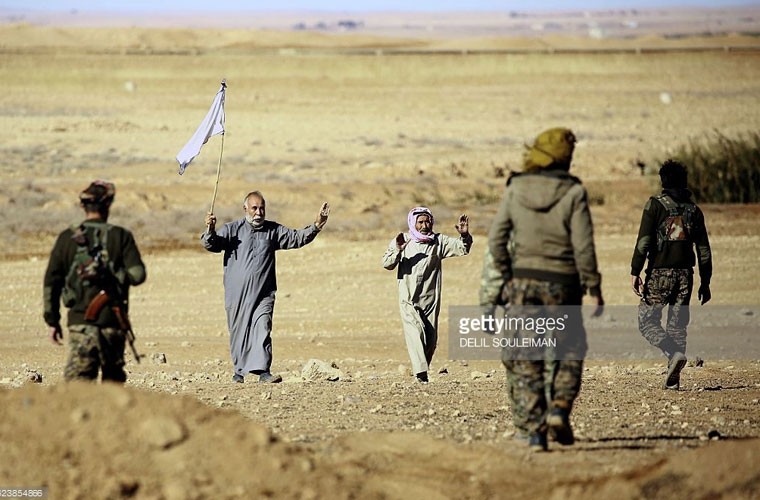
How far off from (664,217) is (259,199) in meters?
3.14

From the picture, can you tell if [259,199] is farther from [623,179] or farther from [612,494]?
[623,179]

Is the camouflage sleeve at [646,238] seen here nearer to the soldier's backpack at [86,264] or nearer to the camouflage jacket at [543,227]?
the camouflage jacket at [543,227]

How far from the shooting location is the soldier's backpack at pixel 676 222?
9789 millimetres

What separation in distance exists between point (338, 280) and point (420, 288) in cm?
746

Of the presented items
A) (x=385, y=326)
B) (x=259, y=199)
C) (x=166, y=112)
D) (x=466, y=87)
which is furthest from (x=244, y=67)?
(x=259, y=199)

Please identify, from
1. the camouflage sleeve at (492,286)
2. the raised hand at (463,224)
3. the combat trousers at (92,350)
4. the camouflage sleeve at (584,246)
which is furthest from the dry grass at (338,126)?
the camouflage sleeve at (584,246)

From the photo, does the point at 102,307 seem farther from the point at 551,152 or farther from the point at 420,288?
the point at 420,288

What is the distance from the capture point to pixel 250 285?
1087 cm

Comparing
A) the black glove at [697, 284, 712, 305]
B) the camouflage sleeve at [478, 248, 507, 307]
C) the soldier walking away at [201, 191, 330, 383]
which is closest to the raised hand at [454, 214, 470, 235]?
the soldier walking away at [201, 191, 330, 383]

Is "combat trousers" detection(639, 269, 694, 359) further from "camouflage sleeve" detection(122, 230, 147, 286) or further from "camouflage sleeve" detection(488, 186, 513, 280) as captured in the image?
"camouflage sleeve" detection(122, 230, 147, 286)

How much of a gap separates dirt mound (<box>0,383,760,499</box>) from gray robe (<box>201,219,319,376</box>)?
13.4ft

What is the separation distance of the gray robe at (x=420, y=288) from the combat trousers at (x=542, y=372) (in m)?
3.92

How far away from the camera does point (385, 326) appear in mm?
16203

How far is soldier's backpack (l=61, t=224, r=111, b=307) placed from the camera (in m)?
7.05
